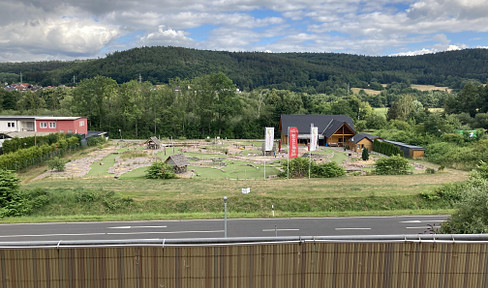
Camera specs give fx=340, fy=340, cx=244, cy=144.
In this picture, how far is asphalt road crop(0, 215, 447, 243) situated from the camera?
54.8 ft

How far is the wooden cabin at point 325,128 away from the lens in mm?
51594

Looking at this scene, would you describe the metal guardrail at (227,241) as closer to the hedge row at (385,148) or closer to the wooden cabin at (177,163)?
the wooden cabin at (177,163)

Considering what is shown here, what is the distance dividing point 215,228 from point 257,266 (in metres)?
10.1

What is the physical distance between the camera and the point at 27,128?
51.2 m

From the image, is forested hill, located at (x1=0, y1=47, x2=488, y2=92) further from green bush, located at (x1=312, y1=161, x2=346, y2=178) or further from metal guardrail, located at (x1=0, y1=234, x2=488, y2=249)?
metal guardrail, located at (x1=0, y1=234, x2=488, y2=249)

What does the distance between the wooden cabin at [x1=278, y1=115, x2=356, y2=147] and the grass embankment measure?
26.3 meters

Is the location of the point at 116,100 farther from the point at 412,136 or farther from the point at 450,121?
the point at 450,121

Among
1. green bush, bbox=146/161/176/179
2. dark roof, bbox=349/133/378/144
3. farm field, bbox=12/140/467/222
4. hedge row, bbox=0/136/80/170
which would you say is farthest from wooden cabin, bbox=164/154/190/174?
dark roof, bbox=349/133/378/144

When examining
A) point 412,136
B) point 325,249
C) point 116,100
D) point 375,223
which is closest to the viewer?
point 325,249

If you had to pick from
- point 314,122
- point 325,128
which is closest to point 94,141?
point 314,122

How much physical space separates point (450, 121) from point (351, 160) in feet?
71.6

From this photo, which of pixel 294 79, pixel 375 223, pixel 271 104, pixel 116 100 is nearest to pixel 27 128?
pixel 116 100

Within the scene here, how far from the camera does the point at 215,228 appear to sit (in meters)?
17.7

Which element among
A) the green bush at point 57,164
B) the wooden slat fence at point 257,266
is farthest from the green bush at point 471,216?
the green bush at point 57,164
